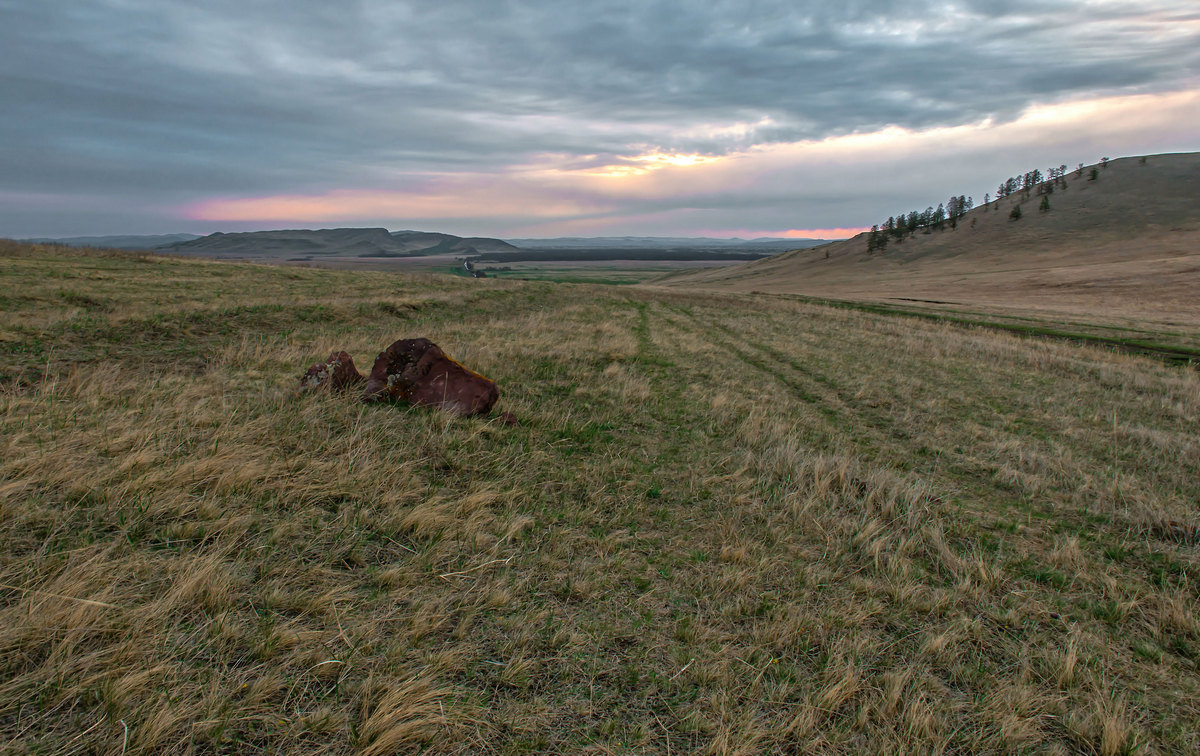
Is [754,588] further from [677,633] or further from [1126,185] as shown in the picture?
[1126,185]

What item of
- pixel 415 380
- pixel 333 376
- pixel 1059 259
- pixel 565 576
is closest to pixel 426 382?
pixel 415 380

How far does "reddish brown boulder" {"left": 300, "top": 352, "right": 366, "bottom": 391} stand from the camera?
27.0ft

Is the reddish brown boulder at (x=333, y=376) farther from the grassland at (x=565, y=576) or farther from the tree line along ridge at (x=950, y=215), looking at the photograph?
the tree line along ridge at (x=950, y=215)

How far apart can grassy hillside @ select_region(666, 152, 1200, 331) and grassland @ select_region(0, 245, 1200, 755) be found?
3888 cm

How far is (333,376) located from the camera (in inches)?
329

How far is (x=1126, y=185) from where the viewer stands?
118 m

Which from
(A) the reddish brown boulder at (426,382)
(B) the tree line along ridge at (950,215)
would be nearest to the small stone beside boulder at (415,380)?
(A) the reddish brown boulder at (426,382)

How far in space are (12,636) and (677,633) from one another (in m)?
3.78

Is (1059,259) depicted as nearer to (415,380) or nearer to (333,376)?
(415,380)

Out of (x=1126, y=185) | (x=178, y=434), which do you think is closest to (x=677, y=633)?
(x=178, y=434)

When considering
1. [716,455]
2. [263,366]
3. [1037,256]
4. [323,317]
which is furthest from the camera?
[1037,256]

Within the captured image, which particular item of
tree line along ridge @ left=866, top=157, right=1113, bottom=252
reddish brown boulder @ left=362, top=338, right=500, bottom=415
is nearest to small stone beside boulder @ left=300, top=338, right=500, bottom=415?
reddish brown boulder @ left=362, top=338, right=500, bottom=415

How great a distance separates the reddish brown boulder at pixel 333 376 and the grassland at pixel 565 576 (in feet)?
1.28

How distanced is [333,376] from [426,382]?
1.46 metres
